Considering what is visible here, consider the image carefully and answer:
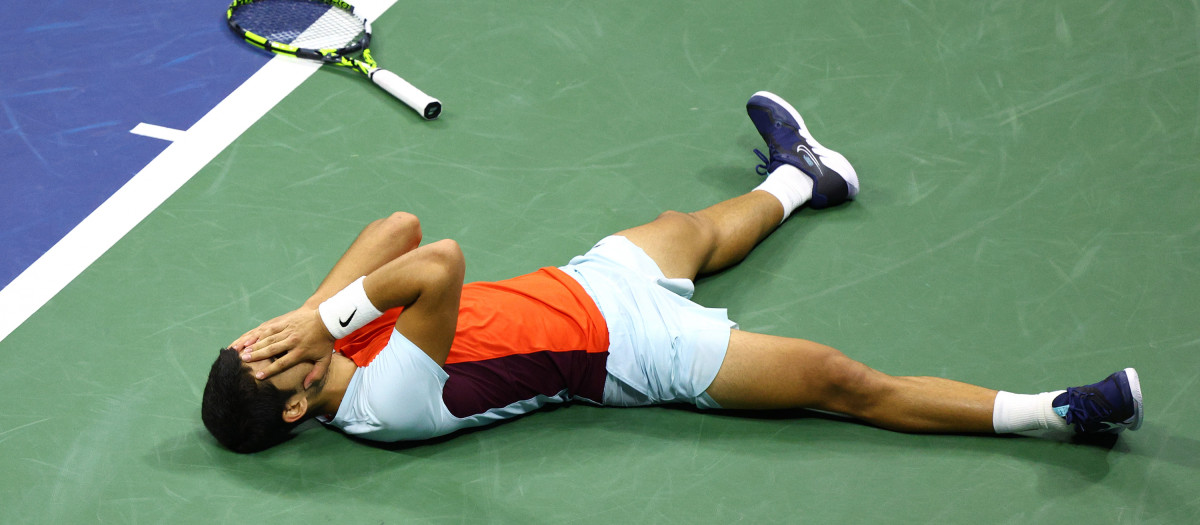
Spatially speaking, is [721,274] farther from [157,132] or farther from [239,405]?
[157,132]

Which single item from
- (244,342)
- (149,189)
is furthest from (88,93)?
(244,342)

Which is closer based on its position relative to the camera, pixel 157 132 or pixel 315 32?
pixel 157 132

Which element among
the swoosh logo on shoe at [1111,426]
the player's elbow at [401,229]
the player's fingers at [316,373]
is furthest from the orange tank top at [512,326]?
the swoosh logo on shoe at [1111,426]

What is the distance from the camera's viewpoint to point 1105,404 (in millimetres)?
3494

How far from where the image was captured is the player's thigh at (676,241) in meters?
4.06

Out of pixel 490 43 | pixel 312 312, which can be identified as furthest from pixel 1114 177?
pixel 312 312

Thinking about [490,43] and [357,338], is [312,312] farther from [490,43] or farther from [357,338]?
[490,43]

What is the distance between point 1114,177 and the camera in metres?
4.74

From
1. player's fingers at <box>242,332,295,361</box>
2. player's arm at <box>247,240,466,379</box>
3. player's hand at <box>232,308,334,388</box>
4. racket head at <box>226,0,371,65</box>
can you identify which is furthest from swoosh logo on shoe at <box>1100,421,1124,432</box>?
racket head at <box>226,0,371,65</box>

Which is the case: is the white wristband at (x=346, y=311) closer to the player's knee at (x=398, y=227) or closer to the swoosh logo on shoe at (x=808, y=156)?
the player's knee at (x=398, y=227)

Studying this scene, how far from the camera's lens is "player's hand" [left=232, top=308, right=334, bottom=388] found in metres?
A: 3.31

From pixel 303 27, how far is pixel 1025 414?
12.6 feet

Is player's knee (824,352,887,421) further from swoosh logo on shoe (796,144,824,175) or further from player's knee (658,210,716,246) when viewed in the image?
swoosh logo on shoe (796,144,824,175)

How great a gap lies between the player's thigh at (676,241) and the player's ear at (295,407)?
1313 millimetres
